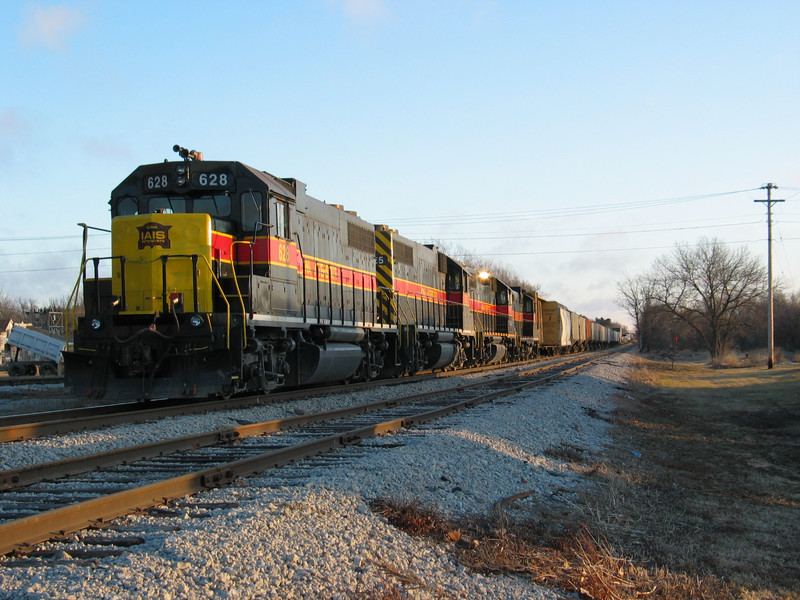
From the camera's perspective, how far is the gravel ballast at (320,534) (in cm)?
329

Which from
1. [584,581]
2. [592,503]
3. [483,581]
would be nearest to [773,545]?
[592,503]

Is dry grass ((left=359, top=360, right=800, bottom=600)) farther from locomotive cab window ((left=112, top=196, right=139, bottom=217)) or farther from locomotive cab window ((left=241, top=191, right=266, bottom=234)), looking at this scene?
locomotive cab window ((left=112, top=196, right=139, bottom=217))

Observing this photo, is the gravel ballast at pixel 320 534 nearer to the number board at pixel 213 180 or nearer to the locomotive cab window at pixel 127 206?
the locomotive cab window at pixel 127 206

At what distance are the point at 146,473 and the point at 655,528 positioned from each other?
13.8 feet

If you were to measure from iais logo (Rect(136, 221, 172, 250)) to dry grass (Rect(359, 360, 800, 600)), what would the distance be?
→ 248 inches

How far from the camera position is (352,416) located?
1002 cm

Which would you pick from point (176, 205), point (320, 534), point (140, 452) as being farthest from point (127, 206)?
point (320, 534)

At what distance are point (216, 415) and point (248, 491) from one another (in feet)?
15.4

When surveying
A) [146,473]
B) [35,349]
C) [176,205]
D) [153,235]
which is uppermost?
[176,205]

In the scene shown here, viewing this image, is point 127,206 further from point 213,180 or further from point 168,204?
point 213,180

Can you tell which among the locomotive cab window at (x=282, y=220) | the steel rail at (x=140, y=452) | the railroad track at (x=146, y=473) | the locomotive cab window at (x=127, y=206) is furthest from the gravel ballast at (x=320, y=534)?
the locomotive cab window at (x=282, y=220)

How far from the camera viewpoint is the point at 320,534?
4.02 meters

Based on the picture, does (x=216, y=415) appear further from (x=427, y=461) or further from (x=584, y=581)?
(x=584, y=581)

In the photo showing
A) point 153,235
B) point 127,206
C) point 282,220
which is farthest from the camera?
point 282,220
